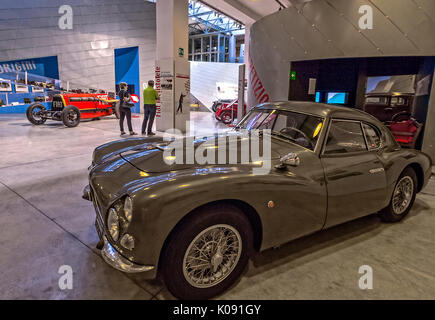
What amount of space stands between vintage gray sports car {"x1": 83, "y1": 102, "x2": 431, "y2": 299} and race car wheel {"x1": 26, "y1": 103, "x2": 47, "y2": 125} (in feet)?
29.5

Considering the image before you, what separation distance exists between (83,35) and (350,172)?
16118 millimetres

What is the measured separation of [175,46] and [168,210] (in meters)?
8.56

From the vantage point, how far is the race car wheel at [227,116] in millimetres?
13008

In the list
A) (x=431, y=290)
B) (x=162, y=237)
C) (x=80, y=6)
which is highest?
(x=80, y=6)

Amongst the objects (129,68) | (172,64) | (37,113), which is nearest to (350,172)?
(172,64)

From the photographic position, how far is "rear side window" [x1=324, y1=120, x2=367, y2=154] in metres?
2.61

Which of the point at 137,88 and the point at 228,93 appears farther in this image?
the point at 228,93

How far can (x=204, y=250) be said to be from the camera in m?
1.88

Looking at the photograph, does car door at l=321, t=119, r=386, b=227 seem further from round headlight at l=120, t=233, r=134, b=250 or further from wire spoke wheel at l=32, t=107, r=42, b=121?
wire spoke wheel at l=32, t=107, r=42, b=121

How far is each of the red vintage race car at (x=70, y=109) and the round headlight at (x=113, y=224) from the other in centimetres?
927

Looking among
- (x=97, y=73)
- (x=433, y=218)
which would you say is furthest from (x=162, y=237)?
(x=97, y=73)

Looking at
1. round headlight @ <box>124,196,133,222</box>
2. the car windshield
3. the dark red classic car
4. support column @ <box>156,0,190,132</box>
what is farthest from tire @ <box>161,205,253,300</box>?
the dark red classic car

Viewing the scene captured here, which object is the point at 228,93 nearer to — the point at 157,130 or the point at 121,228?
the point at 157,130

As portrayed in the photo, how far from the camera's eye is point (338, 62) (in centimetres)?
827
